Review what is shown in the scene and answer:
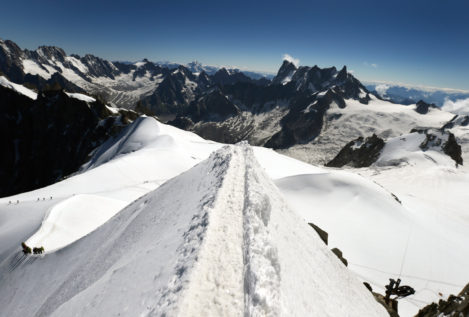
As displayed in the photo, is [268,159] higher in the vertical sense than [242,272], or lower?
lower

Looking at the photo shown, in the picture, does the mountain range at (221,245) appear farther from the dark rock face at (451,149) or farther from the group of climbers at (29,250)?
the dark rock face at (451,149)

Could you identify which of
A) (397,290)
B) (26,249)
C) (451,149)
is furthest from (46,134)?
(451,149)

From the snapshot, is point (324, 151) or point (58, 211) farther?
point (324, 151)

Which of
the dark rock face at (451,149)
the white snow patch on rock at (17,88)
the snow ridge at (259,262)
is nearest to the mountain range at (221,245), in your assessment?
the snow ridge at (259,262)

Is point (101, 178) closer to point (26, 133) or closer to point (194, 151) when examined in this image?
point (194, 151)

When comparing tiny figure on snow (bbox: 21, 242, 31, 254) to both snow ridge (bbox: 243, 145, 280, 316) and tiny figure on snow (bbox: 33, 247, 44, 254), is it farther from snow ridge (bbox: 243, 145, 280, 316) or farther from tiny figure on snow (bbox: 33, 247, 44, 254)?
snow ridge (bbox: 243, 145, 280, 316)

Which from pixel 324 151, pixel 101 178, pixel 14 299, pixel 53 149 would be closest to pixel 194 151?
pixel 101 178
